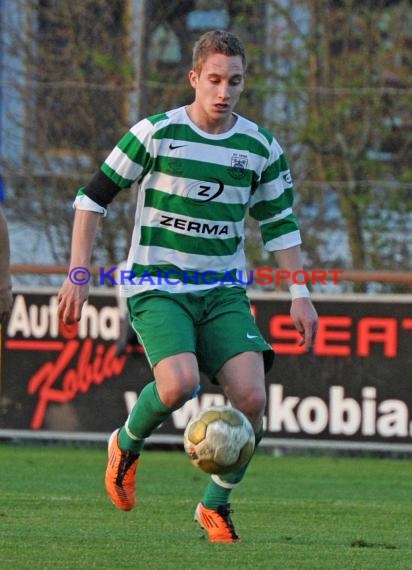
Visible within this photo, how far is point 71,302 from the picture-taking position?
21.3ft

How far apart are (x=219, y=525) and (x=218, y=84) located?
6.41 ft

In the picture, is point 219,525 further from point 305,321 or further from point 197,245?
point 197,245

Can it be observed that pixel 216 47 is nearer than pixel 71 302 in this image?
No

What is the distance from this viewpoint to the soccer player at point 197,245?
6.75 m

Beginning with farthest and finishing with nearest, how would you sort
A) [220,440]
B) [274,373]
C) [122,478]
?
[274,373] → [122,478] → [220,440]

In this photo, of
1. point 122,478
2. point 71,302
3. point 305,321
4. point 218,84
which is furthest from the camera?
point 122,478

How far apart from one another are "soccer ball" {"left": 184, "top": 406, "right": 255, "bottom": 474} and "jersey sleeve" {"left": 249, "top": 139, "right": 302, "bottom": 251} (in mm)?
1016

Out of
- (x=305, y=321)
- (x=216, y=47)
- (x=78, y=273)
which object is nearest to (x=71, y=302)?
(x=78, y=273)

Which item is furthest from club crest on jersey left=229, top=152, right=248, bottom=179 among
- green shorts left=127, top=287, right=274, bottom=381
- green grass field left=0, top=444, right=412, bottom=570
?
green grass field left=0, top=444, right=412, bottom=570

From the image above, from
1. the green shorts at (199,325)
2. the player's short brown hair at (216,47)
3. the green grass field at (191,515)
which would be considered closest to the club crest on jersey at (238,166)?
the player's short brown hair at (216,47)

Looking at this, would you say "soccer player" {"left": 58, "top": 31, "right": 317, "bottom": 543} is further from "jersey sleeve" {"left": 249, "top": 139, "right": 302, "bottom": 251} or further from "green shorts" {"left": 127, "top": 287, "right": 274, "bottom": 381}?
"jersey sleeve" {"left": 249, "top": 139, "right": 302, "bottom": 251}

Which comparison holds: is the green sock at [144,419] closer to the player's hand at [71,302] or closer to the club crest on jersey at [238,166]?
the player's hand at [71,302]

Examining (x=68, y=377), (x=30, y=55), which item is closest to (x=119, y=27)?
(x=30, y=55)

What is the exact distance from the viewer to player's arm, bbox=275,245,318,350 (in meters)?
6.86
